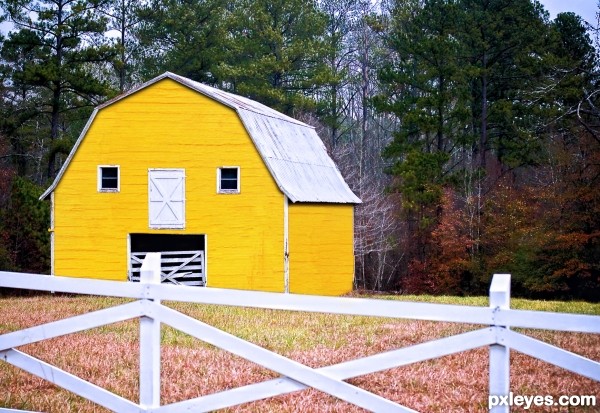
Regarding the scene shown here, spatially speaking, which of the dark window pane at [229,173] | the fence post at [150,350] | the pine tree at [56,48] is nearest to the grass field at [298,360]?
the fence post at [150,350]

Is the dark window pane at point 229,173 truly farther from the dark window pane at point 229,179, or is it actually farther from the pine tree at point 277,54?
the pine tree at point 277,54

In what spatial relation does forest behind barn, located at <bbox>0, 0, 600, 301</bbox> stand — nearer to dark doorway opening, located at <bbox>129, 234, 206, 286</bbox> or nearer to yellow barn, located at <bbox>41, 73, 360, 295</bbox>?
dark doorway opening, located at <bbox>129, 234, 206, 286</bbox>

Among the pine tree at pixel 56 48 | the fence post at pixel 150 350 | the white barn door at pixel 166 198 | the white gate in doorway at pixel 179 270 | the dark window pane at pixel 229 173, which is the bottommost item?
the white gate in doorway at pixel 179 270

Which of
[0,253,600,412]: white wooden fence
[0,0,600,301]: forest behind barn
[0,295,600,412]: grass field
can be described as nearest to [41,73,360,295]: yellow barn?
[0,0,600,301]: forest behind barn

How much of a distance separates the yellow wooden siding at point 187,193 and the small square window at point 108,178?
0.15 m

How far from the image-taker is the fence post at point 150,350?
18.7 ft

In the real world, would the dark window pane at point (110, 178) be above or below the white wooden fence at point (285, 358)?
above

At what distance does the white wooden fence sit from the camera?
476cm

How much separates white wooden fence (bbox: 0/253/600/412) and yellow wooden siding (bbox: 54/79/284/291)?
17.8 m

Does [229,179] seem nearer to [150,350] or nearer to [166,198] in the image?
[166,198]

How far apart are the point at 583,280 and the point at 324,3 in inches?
943

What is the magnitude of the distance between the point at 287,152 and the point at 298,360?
17629 mm

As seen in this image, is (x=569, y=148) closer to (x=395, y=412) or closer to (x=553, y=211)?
(x=553, y=211)
